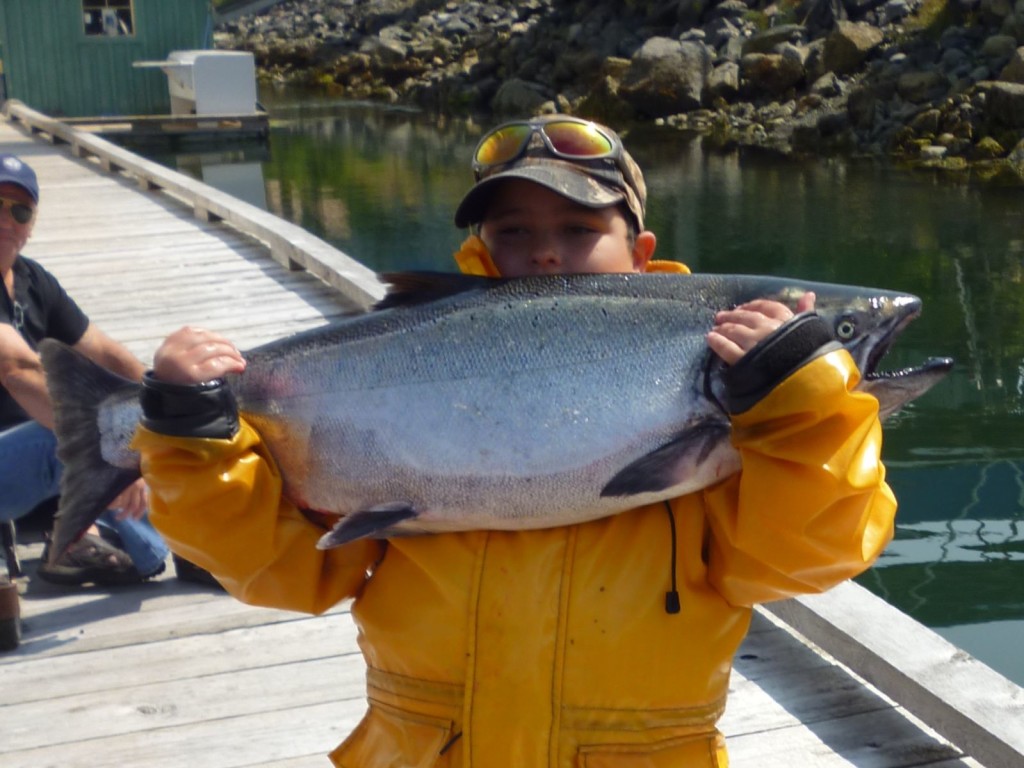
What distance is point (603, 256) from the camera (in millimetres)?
2361

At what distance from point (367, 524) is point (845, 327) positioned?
0.80 meters

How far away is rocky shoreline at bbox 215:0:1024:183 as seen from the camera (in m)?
20.6

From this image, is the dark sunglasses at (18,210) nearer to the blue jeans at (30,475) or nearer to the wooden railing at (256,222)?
the blue jeans at (30,475)

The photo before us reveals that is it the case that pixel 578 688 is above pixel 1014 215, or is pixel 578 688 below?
above

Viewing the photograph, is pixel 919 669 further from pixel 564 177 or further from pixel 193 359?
pixel 193 359

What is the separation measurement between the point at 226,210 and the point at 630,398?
9030mm

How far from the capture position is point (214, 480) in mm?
2076

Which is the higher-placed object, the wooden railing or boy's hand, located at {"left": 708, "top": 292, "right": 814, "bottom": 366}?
boy's hand, located at {"left": 708, "top": 292, "right": 814, "bottom": 366}

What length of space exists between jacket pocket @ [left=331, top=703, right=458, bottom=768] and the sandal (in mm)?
2224

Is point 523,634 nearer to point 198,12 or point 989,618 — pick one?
point 989,618

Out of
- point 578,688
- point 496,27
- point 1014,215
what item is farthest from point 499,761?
point 496,27

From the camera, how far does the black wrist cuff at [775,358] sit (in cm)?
191

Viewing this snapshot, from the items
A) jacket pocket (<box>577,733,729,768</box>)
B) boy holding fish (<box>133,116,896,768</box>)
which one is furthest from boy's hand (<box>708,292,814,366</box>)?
jacket pocket (<box>577,733,729,768</box>)

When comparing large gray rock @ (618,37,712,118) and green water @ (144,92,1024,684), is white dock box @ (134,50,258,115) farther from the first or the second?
large gray rock @ (618,37,712,118)
